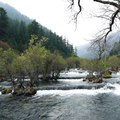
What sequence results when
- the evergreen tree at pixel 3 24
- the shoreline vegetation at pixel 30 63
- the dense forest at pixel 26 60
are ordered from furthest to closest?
1. the evergreen tree at pixel 3 24
2. the dense forest at pixel 26 60
3. the shoreline vegetation at pixel 30 63

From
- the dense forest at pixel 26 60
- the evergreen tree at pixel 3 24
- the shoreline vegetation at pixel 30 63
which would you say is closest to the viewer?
the shoreline vegetation at pixel 30 63

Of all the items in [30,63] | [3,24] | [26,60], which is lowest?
[30,63]

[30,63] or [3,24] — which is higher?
[3,24]

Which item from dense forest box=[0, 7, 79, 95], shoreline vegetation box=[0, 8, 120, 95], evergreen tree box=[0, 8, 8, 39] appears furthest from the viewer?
A: evergreen tree box=[0, 8, 8, 39]

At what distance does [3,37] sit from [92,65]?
52.1 meters

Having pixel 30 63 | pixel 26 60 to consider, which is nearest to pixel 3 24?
pixel 26 60

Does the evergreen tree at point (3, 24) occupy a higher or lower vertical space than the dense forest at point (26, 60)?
higher

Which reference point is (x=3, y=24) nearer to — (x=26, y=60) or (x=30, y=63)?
(x=26, y=60)

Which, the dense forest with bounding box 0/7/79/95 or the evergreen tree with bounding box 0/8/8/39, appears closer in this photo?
the dense forest with bounding box 0/7/79/95

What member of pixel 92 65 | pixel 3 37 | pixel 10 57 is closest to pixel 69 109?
pixel 10 57

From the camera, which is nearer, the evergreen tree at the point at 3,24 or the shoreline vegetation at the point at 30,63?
the shoreline vegetation at the point at 30,63

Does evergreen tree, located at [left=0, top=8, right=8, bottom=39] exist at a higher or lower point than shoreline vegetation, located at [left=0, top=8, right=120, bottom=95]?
higher

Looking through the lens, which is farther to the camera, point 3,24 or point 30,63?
point 3,24

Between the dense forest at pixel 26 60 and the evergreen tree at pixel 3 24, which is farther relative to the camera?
the evergreen tree at pixel 3 24
